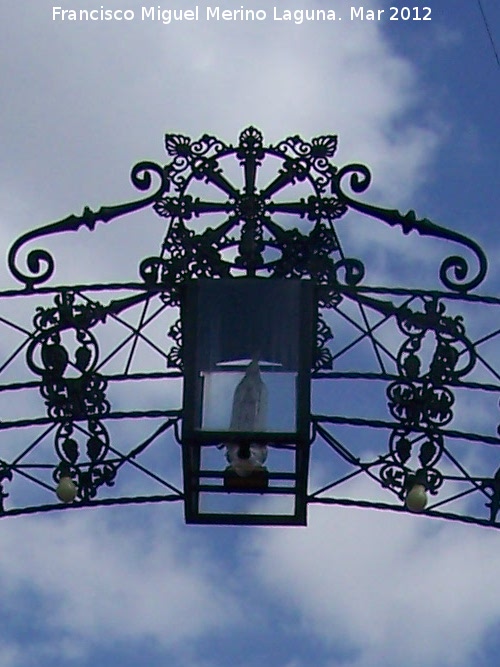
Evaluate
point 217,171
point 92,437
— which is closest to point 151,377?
point 92,437

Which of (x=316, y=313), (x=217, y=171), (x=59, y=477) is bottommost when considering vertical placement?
(x=59, y=477)

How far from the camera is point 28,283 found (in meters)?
11.0

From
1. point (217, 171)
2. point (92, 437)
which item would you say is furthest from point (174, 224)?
point (92, 437)

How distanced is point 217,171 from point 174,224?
374 millimetres

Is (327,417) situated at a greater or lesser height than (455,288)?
lesser

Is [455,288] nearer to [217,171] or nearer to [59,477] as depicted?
[217,171]

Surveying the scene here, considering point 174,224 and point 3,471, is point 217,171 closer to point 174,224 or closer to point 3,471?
point 174,224

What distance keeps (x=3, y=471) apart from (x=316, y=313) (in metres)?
1.82

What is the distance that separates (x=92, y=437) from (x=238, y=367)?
863mm

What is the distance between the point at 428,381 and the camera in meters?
10.9

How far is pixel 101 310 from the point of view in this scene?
10969mm

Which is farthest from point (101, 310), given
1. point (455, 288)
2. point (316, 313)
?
point (455, 288)

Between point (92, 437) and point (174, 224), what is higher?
point (174, 224)

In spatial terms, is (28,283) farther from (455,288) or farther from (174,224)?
(455,288)
